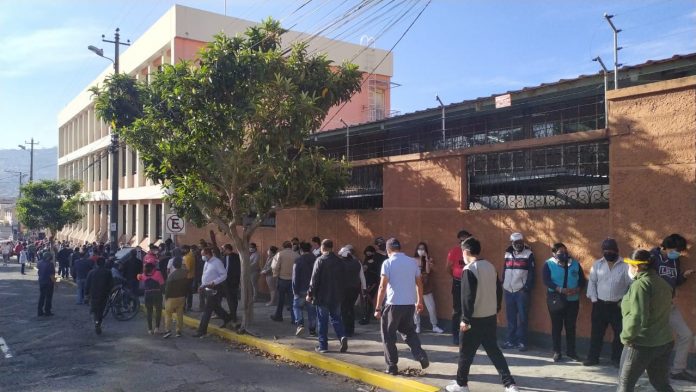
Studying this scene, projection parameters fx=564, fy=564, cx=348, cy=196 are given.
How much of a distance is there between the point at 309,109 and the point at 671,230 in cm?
583

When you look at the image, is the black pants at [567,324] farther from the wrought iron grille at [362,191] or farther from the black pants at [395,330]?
the wrought iron grille at [362,191]

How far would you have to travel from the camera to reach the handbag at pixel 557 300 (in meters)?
7.74

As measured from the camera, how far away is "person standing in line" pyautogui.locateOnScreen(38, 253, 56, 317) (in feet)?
44.5

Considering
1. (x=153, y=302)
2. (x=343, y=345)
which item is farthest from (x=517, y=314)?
(x=153, y=302)

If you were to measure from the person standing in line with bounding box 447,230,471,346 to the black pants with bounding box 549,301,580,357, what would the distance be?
4.73ft

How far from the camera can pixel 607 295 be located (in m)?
7.20

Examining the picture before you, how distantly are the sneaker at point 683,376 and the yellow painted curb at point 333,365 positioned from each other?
2781 millimetres

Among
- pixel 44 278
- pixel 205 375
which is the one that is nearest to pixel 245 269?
pixel 205 375

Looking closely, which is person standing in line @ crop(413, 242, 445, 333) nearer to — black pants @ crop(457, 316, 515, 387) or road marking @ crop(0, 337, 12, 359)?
black pants @ crop(457, 316, 515, 387)

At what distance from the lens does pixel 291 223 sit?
14453 mm

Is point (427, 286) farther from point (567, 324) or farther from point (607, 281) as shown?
point (607, 281)

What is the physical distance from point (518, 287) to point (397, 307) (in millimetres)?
2216

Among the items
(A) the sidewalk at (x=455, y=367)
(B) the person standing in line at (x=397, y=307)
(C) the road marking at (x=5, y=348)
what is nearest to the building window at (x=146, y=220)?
(C) the road marking at (x=5, y=348)

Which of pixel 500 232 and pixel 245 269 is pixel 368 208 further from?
pixel 500 232
